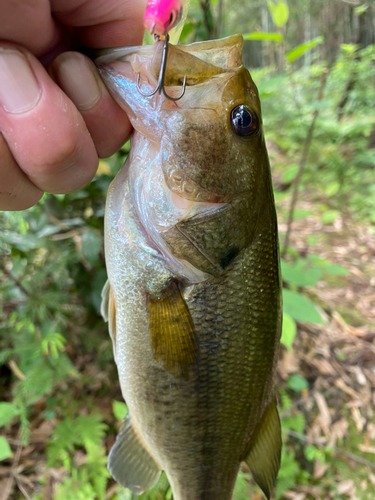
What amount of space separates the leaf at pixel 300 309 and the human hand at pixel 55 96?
1341 millimetres

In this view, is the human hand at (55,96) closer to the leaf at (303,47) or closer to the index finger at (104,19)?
the index finger at (104,19)

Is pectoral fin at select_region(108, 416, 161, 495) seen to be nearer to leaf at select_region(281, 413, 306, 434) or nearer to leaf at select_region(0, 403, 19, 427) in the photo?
leaf at select_region(0, 403, 19, 427)

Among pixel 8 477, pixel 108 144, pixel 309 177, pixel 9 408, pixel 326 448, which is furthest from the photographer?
pixel 309 177

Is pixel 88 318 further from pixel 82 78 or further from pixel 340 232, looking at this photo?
pixel 340 232

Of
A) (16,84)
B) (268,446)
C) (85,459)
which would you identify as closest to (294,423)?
(268,446)

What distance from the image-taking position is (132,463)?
115 cm

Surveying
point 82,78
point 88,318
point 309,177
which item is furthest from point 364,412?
point 309,177

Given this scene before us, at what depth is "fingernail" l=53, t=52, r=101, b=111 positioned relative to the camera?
70 cm

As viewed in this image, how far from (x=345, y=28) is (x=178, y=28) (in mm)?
10312

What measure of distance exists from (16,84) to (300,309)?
5.39ft

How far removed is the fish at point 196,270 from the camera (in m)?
0.75

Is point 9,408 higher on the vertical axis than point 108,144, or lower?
lower

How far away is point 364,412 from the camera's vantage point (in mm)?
2250

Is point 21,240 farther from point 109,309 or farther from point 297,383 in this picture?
point 297,383
